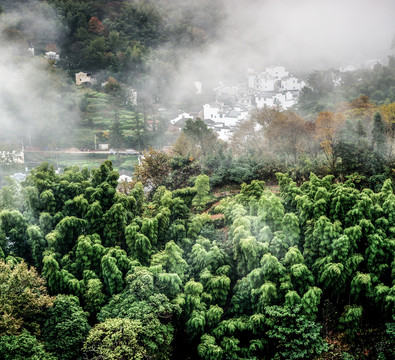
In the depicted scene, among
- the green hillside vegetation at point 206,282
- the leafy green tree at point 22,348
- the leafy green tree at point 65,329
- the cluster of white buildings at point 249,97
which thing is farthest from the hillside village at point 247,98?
the leafy green tree at point 22,348

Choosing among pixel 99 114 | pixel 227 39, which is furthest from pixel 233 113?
pixel 227 39

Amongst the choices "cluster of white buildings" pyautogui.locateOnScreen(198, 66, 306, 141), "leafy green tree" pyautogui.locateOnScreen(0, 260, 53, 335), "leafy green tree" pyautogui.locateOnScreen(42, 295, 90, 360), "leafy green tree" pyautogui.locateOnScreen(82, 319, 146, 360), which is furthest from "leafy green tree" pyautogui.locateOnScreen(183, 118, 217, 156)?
"leafy green tree" pyautogui.locateOnScreen(82, 319, 146, 360)

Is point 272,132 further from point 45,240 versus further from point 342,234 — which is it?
point 45,240

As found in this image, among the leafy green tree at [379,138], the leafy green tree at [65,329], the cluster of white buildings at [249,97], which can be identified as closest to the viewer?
the leafy green tree at [65,329]

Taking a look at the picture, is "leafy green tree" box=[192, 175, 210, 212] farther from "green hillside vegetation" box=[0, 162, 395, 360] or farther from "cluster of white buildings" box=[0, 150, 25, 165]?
"cluster of white buildings" box=[0, 150, 25, 165]

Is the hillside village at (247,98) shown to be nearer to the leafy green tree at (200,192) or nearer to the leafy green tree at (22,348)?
the leafy green tree at (200,192)

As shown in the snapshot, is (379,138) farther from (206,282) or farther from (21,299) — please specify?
(21,299)
